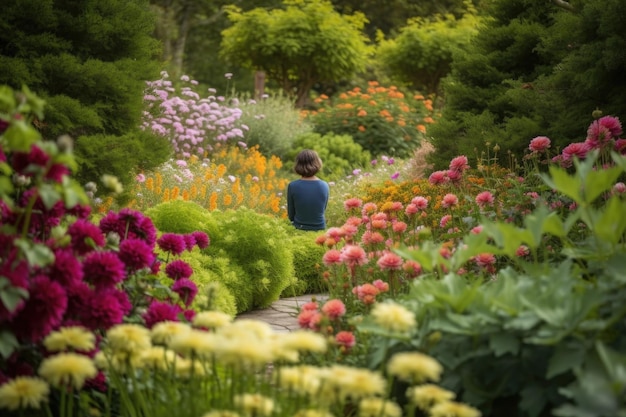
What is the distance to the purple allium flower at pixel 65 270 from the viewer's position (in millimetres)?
2293

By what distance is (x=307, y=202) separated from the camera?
6.84 m

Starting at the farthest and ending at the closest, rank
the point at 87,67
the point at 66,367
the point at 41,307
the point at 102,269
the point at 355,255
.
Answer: the point at 87,67 < the point at 355,255 < the point at 102,269 < the point at 41,307 < the point at 66,367

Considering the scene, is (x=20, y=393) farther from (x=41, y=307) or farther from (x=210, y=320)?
(x=210, y=320)

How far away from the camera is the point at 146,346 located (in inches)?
84.2

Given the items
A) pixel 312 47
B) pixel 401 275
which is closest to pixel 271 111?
pixel 312 47

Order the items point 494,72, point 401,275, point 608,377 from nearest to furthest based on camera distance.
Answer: point 608,377 < point 401,275 < point 494,72

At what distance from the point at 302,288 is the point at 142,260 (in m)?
3.74

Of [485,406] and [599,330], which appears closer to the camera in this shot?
[599,330]

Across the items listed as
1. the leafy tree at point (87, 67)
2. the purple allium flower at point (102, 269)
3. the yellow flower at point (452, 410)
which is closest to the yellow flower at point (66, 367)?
the purple allium flower at point (102, 269)

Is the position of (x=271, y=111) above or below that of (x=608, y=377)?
above

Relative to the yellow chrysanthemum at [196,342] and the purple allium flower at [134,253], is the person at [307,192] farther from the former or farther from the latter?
the yellow chrysanthemum at [196,342]

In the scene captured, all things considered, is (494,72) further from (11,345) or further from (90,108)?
(11,345)

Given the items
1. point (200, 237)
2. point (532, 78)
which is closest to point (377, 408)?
point (200, 237)

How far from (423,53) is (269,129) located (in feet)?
21.3
